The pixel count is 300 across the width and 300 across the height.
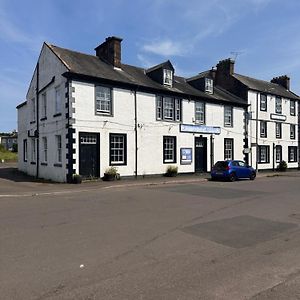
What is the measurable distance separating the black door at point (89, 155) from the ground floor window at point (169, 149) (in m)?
5.80

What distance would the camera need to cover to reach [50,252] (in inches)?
260

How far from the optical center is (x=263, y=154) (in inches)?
1425

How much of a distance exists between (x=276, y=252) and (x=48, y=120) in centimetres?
2096

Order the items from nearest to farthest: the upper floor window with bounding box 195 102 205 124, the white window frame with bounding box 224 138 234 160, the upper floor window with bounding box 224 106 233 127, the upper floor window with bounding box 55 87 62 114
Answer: the upper floor window with bounding box 55 87 62 114, the upper floor window with bounding box 195 102 205 124, the white window frame with bounding box 224 138 234 160, the upper floor window with bounding box 224 106 233 127

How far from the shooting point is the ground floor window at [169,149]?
27.1 meters

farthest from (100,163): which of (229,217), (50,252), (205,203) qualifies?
(50,252)

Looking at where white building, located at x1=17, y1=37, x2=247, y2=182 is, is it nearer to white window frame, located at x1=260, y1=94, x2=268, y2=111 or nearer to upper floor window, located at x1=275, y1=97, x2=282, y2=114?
white window frame, located at x1=260, y1=94, x2=268, y2=111

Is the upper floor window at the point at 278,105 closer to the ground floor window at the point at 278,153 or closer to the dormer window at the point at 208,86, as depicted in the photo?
the ground floor window at the point at 278,153

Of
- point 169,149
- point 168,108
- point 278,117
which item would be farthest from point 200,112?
point 278,117

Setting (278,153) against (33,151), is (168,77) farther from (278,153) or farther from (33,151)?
(278,153)

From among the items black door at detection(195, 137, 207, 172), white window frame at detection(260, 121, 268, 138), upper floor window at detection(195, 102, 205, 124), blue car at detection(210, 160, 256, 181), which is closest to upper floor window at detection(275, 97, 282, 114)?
white window frame at detection(260, 121, 268, 138)

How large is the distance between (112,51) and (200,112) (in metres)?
8.33

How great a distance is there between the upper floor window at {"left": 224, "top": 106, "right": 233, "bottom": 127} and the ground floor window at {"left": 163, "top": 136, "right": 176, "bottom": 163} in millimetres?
6475

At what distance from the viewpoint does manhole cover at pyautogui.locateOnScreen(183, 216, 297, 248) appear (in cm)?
762
